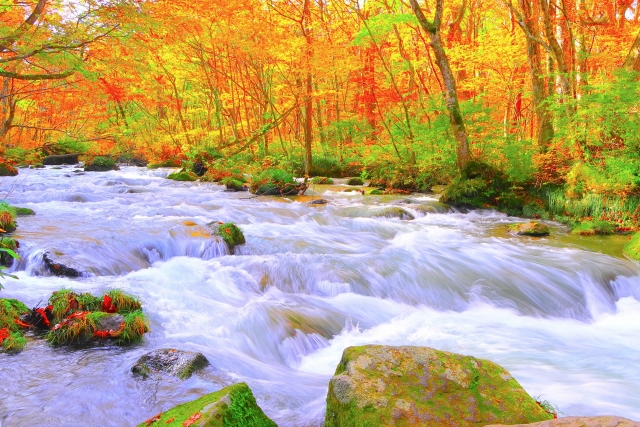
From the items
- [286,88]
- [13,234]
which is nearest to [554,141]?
[13,234]

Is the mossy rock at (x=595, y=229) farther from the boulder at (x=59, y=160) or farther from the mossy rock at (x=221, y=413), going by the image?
the boulder at (x=59, y=160)

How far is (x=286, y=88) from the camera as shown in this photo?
22.1 metres

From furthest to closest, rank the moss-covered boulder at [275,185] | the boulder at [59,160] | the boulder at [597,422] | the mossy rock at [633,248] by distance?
the boulder at [59,160] < the moss-covered boulder at [275,185] < the mossy rock at [633,248] < the boulder at [597,422]

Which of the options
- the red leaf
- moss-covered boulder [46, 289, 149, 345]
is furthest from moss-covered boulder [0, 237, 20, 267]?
the red leaf

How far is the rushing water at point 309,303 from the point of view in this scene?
3.79 metres

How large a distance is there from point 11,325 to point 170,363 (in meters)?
1.88

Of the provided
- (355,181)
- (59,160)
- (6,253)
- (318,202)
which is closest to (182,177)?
(355,181)

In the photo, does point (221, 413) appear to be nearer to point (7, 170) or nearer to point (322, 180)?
point (322, 180)

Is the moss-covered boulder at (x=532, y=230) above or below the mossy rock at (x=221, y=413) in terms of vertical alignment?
below

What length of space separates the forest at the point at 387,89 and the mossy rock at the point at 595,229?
0.06m

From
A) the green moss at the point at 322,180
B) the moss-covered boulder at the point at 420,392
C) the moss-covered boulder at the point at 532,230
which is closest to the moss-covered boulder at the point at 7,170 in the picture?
the green moss at the point at 322,180

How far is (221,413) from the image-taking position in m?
2.55

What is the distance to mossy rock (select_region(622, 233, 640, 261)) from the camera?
8.09 meters

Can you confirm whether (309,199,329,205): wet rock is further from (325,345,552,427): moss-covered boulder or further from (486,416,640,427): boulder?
(486,416,640,427): boulder
